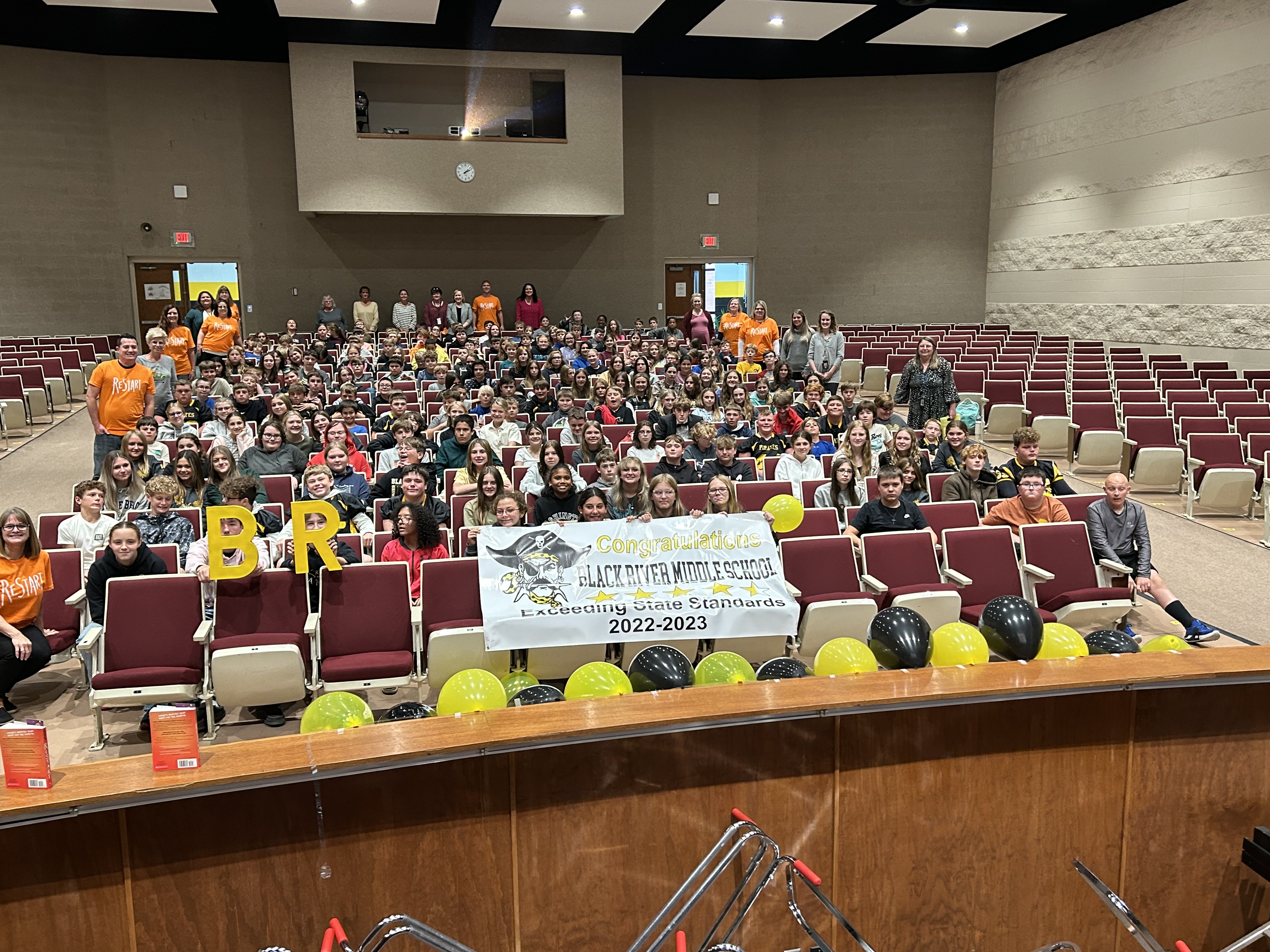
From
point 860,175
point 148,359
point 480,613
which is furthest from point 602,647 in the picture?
point 860,175

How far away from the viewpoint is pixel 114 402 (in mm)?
8500

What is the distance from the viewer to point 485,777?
275cm

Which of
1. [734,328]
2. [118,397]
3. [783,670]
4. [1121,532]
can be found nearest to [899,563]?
[1121,532]

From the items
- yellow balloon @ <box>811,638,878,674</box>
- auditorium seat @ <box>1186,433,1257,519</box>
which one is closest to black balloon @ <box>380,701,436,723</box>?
yellow balloon @ <box>811,638,878,674</box>

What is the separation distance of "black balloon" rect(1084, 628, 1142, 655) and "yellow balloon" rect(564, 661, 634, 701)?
7.06 feet

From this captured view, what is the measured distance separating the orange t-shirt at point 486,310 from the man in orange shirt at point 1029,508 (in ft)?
43.3

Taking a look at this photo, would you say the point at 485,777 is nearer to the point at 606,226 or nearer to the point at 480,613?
the point at 480,613

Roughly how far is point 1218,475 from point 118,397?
998cm

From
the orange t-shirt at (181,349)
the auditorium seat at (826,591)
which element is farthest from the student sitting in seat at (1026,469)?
the orange t-shirt at (181,349)

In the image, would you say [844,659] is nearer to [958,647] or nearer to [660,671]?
[958,647]

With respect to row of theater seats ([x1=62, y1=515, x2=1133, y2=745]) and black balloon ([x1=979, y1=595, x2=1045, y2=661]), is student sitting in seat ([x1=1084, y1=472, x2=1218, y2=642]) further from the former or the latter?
black balloon ([x1=979, y1=595, x2=1045, y2=661])

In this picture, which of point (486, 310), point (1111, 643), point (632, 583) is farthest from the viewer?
point (486, 310)

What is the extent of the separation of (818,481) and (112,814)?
635 cm

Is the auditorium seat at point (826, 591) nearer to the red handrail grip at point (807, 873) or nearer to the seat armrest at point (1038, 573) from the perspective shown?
the seat armrest at point (1038, 573)
